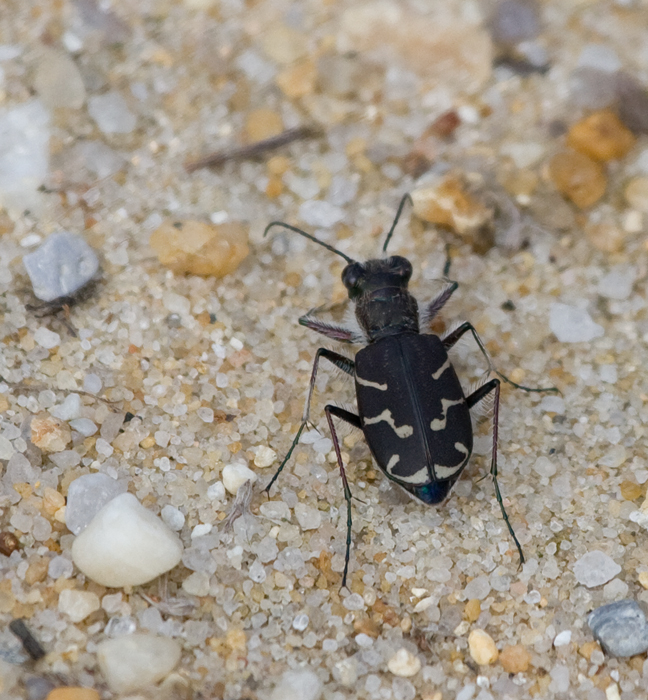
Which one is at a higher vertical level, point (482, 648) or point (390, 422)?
point (390, 422)

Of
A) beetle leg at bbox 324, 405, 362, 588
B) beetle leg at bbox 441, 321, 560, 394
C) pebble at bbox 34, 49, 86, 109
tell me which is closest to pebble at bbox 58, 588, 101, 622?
beetle leg at bbox 324, 405, 362, 588

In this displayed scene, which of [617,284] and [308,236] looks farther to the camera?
[617,284]

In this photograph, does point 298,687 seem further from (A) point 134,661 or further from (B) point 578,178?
(B) point 578,178

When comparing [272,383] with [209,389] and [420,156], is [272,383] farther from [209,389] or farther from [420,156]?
[420,156]

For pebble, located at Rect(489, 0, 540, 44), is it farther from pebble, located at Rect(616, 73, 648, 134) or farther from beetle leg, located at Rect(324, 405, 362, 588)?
beetle leg, located at Rect(324, 405, 362, 588)

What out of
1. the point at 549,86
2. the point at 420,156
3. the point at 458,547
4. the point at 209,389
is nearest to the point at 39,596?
the point at 209,389

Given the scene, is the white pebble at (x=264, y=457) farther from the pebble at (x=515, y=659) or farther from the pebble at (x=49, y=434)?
the pebble at (x=515, y=659)

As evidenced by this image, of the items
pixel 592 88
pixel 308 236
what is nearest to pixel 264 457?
pixel 308 236
